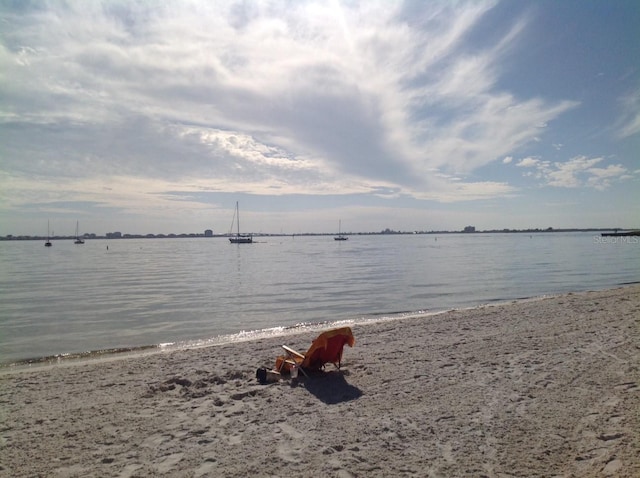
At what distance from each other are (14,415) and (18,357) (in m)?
6.52

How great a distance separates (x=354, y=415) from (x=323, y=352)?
6.53 ft

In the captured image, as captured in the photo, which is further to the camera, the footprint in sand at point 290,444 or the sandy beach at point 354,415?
the footprint in sand at point 290,444

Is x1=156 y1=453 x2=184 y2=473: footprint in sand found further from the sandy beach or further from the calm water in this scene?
the calm water

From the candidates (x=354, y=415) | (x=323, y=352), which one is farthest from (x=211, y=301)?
(x=354, y=415)

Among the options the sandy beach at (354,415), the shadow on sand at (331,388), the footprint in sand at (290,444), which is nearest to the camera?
the sandy beach at (354,415)

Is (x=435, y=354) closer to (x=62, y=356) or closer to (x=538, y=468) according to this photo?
(x=538, y=468)

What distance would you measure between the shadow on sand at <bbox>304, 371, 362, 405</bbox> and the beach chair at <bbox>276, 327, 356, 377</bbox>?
8.4 inches

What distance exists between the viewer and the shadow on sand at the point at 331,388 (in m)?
6.45

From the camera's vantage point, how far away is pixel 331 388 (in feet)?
22.7

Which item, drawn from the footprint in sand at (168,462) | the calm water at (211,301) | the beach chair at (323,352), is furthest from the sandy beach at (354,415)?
the calm water at (211,301)

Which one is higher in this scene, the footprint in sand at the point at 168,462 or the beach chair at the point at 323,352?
the beach chair at the point at 323,352

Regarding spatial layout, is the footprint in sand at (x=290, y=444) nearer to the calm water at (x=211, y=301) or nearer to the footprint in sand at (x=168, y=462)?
the footprint in sand at (x=168, y=462)

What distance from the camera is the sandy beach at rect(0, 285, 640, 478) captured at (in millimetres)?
4402

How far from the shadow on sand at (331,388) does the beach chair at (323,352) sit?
21 centimetres
